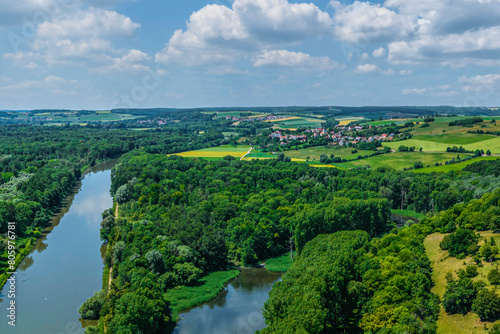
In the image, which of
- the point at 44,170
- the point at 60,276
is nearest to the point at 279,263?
the point at 60,276

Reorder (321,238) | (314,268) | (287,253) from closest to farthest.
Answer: (314,268) → (321,238) → (287,253)

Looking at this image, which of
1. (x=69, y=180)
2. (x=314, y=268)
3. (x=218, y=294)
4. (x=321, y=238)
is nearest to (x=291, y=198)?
(x=321, y=238)

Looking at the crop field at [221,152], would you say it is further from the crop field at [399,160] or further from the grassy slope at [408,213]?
the grassy slope at [408,213]

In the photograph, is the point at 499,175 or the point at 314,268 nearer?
the point at 314,268

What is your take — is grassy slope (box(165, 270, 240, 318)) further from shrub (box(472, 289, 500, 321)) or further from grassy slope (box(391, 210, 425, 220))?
grassy slope (box(391, 210, 425, 220))

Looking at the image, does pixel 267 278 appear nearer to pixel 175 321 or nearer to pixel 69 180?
pixel 175 321

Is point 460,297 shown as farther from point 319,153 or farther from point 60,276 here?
point 319,153

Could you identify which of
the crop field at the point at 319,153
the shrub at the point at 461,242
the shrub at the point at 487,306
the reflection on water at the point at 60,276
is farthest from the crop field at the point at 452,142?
the reflection on water at the point at 60,276
